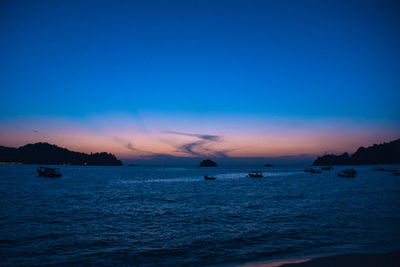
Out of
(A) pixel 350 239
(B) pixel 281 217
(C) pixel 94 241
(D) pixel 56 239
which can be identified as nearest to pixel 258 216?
(B) pixel 281 217

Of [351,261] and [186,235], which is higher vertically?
[351,261]

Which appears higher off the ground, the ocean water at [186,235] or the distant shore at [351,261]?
the distant shore at [351,261]

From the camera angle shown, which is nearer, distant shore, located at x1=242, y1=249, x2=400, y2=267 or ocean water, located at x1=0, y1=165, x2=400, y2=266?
distant shore, located at x1=242, y1=249, x2=400, y2=267

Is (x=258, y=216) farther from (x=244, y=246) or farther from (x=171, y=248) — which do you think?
(x=171, y=248)

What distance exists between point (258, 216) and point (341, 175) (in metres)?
90.2

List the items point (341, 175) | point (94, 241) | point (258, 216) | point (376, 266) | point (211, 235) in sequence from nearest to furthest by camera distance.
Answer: point (376, 266), point (94, 241), point (211, 235), point (258, 216), point (341, 175)

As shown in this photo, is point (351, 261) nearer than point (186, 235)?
Yes

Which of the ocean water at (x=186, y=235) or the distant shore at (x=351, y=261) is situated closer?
the distant shore at (x=351, y=261)

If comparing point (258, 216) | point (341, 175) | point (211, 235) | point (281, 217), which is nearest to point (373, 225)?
point (281, 217)

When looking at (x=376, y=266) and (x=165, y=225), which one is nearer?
(x=376, y=266)

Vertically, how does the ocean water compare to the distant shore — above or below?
below

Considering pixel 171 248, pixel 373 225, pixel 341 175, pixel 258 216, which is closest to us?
pixel 171 248

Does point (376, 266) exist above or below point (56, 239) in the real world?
above

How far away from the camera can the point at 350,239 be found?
15.9 m
